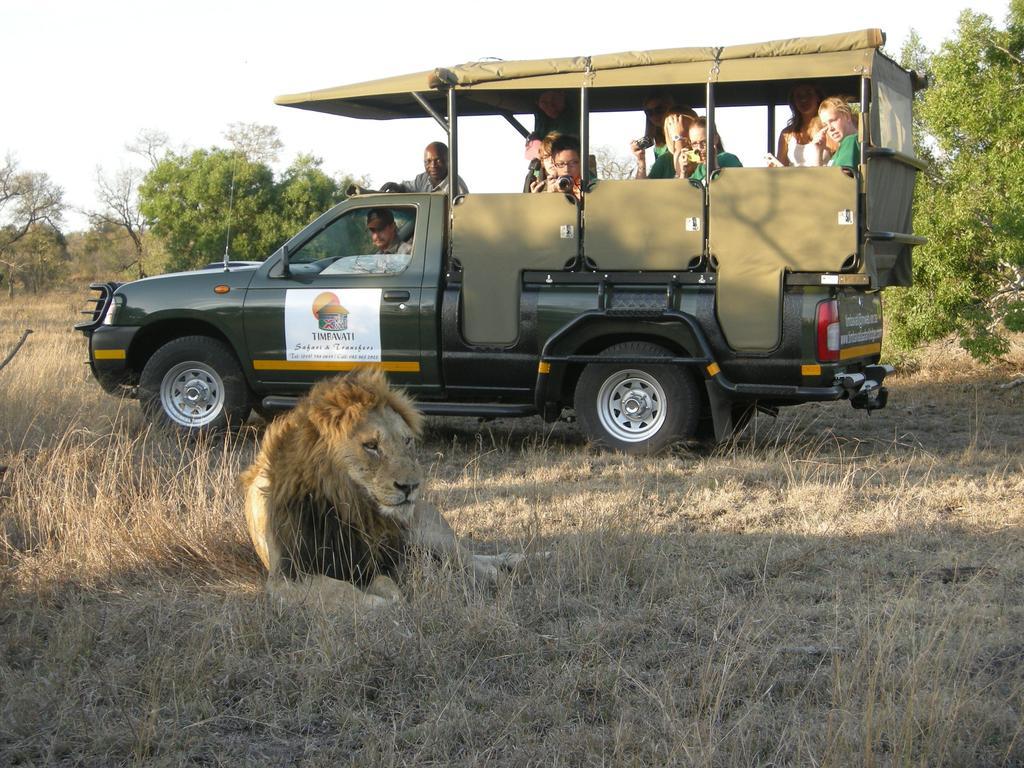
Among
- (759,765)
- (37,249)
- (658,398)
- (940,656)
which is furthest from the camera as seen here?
(37,249)

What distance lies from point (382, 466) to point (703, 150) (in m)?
4.70

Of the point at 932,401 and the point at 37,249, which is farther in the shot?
the point at 37,249

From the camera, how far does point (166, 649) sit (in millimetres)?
3836

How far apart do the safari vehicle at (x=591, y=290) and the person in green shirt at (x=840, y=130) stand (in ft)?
0.36

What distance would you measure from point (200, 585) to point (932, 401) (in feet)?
25.5

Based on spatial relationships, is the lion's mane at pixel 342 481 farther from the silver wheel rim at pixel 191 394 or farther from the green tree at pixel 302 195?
the green tree at pixel 302 195

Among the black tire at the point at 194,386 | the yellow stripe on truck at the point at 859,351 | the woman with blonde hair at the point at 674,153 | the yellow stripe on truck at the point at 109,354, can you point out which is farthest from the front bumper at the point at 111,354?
the yellow stripe on truck at the point at 859,351

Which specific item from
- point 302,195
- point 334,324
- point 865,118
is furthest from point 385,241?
point 302,195

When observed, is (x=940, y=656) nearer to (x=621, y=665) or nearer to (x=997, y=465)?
(x=621, y=665)

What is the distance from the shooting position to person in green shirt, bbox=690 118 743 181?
7.93m

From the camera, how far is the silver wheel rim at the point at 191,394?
8977 millimetres

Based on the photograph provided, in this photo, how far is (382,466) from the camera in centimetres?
425

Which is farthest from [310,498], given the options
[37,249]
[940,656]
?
[37,249]

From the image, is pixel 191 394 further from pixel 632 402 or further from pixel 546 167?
pixel 632 402
